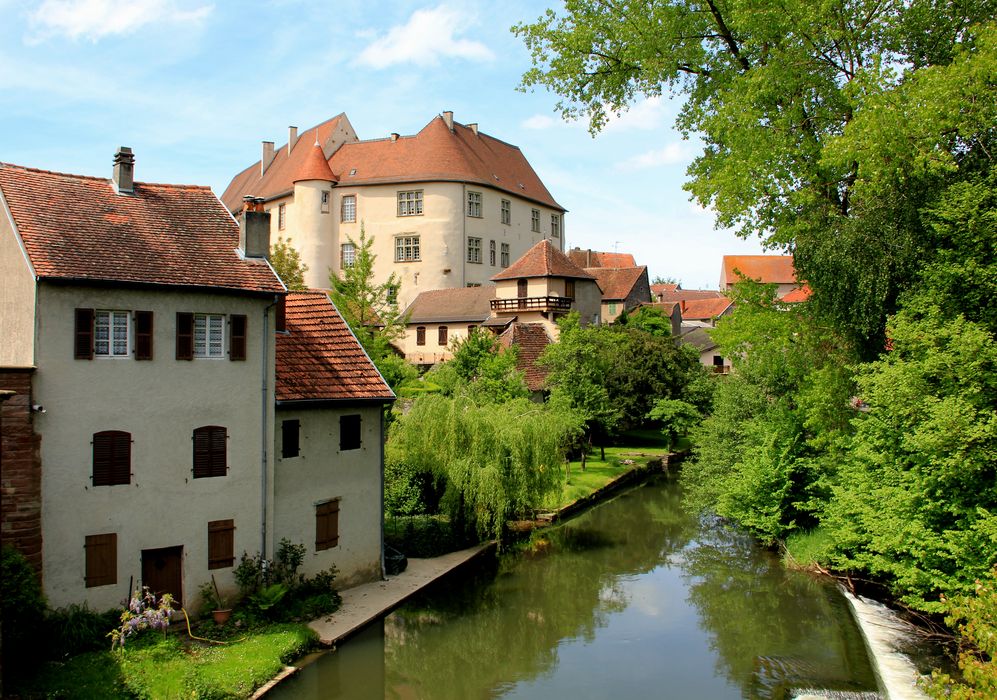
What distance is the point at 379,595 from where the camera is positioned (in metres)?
19.5

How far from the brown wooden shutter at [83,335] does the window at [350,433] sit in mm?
6138

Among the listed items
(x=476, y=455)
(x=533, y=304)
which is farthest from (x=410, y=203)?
(x=476, y=455)

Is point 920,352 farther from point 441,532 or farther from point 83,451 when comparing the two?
point 83,451

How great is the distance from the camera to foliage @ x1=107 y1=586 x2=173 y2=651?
47.2 ft

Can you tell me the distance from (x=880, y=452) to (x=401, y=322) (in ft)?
60.7

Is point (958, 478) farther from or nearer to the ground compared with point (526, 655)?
farther from the ground

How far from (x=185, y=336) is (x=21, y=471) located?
3.85 meters

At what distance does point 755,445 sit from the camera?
81.4 feet

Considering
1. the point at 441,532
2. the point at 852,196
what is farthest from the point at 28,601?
the point at 852,196

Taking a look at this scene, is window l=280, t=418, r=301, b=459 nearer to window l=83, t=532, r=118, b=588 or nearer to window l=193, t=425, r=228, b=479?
window l=193, t=425, r=228, b=479

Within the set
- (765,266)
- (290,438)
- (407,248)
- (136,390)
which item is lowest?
(290,438)

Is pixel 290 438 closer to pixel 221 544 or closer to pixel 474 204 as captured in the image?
pixel 221 544

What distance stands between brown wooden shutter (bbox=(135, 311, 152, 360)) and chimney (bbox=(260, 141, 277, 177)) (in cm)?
5943

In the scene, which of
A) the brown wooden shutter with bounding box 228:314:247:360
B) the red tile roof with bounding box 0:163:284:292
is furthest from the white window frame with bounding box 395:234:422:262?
the brown wooden shutter with bounding box 228:314:247:360
